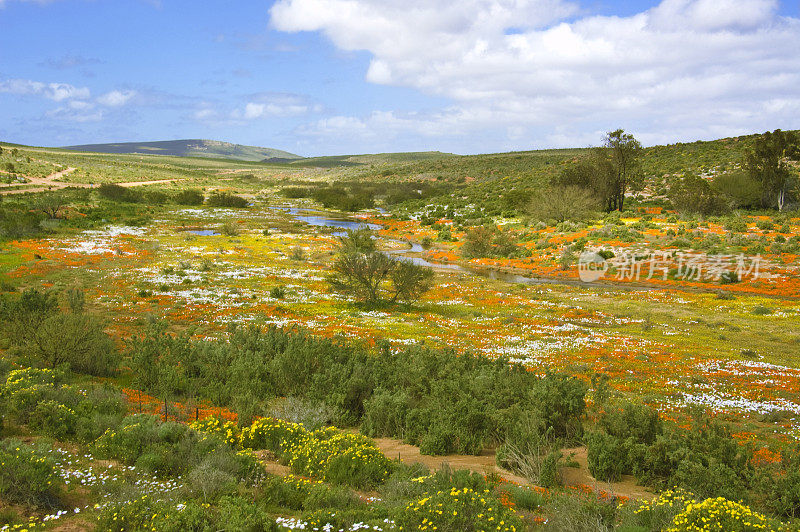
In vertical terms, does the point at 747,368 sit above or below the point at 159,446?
below

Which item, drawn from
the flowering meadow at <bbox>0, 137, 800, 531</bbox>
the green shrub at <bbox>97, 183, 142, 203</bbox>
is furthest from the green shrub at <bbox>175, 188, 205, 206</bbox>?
the flowering meadow at <bbox>0, 137, 800, 531</bbox>

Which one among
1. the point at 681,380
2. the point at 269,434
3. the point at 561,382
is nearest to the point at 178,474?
the point at 269,434

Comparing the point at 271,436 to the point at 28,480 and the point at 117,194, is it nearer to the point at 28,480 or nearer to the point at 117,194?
the point at 28,480

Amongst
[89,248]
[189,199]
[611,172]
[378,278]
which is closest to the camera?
[378,278]

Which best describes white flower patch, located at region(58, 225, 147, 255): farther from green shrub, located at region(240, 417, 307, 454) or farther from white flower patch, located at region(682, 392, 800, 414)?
white flower patch, located at region(682, 392, 800, 414)

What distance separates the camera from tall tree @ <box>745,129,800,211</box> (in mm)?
45000

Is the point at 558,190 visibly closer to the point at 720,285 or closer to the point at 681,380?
the point at 720,285

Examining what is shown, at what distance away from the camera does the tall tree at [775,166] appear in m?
45.0

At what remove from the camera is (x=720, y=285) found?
29.4 m

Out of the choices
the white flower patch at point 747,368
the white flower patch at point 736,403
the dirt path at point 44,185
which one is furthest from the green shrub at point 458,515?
the dirt path at point 44,185

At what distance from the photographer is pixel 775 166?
44906mm

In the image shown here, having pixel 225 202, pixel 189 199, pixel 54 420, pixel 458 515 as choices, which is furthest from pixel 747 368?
pixel 189 199

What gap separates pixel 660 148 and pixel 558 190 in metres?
55.2

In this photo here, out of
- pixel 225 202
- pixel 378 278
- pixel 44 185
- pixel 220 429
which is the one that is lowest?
pixel 220 429
